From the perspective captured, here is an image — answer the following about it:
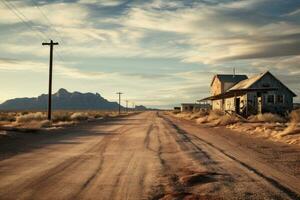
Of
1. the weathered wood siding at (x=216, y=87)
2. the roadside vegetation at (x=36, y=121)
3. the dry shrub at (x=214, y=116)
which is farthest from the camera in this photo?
the weathered wood siding at (x=216, y=87)

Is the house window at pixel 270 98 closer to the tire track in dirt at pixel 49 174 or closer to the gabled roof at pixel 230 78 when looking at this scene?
the gabled roof at pixel 230 78

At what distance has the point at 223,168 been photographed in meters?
11.2

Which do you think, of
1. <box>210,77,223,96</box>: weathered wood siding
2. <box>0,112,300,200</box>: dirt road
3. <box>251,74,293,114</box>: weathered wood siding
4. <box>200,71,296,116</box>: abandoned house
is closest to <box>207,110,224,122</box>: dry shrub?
<box>200,71,296,116</box>: abandoned house

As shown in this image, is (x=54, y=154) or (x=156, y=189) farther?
(x=54, y=154)

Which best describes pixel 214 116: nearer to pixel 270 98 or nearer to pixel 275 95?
pixel 270 98

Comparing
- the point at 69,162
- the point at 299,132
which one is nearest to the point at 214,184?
the point at 69,162

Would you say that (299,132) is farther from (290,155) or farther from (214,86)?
(214,86)

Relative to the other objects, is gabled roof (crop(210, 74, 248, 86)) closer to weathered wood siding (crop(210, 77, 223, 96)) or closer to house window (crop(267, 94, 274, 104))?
weathered wood siding (crop(210, 77, 223, 96))

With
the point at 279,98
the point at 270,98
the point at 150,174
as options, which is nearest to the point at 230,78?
the point at 279,98

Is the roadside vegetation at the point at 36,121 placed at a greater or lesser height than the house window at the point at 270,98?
lesser

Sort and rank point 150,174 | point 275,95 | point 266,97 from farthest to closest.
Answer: point 275,95, point 266,97, point 150,174

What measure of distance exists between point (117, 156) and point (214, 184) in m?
5.73

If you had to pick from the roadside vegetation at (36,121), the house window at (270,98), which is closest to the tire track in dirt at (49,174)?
the roadside vegetation at (36,121)

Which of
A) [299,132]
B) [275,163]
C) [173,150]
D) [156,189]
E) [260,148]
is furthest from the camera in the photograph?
[299,132]
